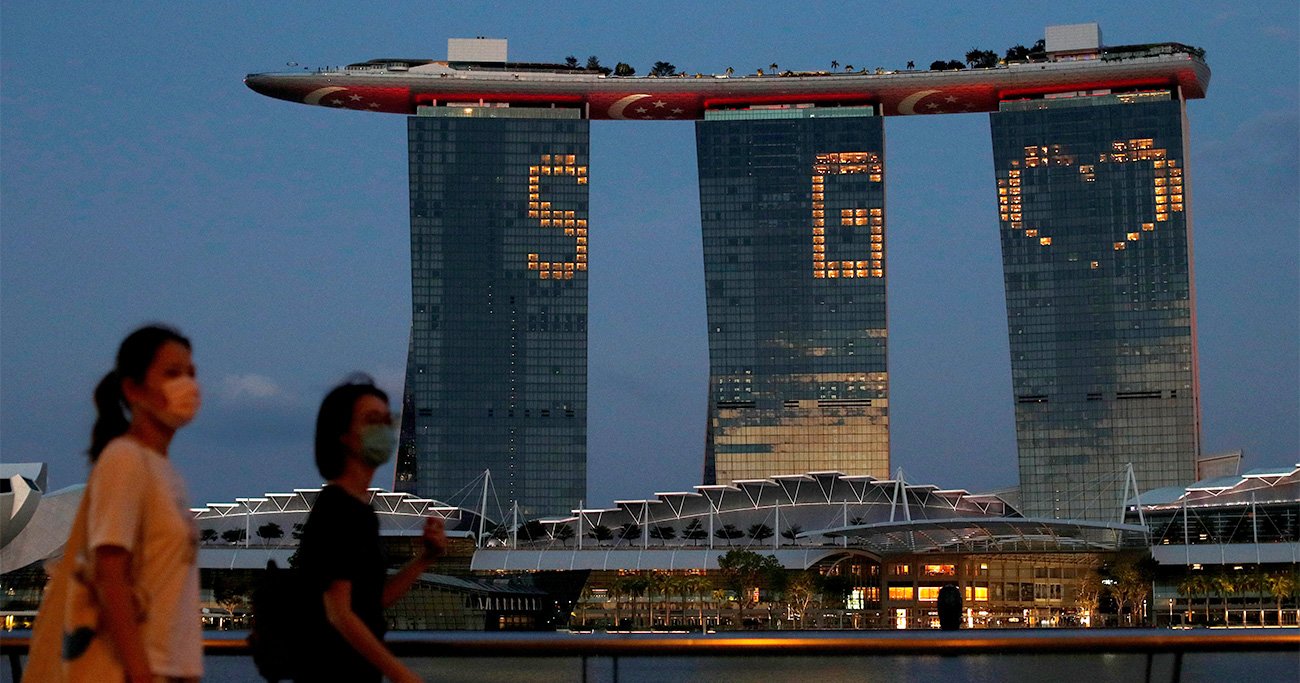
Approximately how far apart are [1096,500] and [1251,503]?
22803mm

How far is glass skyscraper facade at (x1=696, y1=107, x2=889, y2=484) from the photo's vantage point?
146m

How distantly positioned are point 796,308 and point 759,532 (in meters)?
26.3

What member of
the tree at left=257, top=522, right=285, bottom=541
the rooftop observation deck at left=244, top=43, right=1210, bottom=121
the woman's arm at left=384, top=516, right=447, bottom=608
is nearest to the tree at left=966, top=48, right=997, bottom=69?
the rooftop observation deck at left=244, top=43, right=1210, bottom=121

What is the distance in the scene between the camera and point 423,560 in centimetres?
689

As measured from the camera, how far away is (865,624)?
385 feet

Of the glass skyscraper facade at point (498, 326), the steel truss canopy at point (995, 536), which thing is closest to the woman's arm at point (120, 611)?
the steel truss canopy at point (995, 536)

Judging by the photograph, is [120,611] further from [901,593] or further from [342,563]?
[901,593]

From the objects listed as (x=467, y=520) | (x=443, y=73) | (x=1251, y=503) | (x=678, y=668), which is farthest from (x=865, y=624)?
(x=678, y=668)

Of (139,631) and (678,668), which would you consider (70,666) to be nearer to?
(139,631)

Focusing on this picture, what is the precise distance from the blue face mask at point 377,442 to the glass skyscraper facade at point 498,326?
139m

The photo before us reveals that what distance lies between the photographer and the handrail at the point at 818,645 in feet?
26.8

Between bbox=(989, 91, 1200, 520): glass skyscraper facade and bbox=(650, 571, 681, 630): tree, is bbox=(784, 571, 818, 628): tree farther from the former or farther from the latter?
bbox=(989, 91, 1200, 520): glass skyscraper facade

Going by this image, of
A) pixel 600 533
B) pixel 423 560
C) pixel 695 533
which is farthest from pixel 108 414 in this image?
pixel 600 533

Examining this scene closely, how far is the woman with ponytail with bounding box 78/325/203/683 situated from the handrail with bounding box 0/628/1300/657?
258 centimetres
